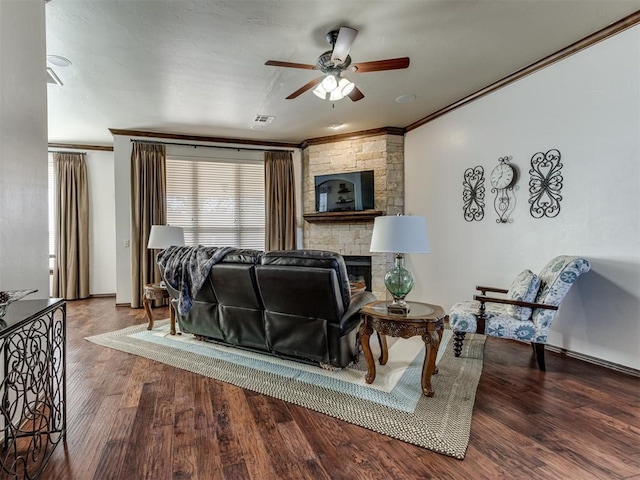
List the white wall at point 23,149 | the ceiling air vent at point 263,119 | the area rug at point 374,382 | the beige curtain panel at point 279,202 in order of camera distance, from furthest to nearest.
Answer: the beige curtain panel at point 279,202, the ceiling air vent at point 263,119, the area rug at point 374,382, the white wall at point 23,149

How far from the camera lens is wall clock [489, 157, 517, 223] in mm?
3791

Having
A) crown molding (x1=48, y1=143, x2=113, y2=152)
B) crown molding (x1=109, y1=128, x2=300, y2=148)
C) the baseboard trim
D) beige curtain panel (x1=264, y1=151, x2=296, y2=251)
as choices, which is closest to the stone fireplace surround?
beige curtain panel (x1=264, y1=151, x2=296, y2=251)

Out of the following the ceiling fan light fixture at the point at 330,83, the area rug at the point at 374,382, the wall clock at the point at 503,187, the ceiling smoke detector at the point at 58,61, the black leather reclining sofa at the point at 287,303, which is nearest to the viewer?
the area rug at the point at 374,382

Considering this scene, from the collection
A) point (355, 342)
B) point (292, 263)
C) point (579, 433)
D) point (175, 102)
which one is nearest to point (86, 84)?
point (175, 102)

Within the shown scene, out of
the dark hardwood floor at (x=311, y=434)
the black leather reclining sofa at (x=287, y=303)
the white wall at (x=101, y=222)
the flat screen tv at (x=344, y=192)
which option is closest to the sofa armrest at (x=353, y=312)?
the black leather reclining sofa at (x=287, y=303)

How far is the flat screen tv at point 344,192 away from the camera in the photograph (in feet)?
18.2

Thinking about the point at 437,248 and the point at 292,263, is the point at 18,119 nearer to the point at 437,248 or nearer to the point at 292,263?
the point at 292,263

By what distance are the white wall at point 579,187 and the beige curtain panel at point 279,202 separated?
296cm

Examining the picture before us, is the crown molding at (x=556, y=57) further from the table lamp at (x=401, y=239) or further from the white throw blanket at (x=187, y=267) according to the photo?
the white throw blanket at (x=187, y=267)

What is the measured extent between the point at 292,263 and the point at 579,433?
2.06 meters

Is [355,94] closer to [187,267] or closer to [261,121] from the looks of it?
[261,121]

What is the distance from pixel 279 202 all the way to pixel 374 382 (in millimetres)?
4181

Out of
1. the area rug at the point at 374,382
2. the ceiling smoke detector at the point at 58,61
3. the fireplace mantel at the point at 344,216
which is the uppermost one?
the ceiling smoke detector at the point at 58,61

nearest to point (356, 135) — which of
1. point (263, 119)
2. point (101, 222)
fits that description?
point (263, 119)
